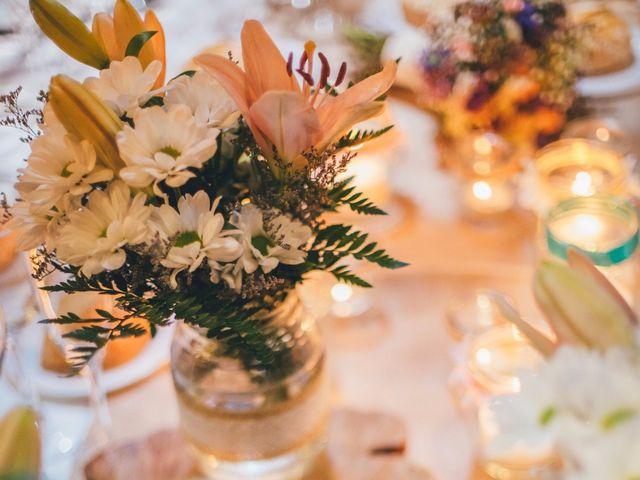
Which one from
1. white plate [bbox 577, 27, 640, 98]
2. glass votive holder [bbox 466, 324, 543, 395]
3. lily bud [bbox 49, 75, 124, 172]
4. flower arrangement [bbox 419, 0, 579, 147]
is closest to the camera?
lily bud [bbox 49, 75, 124, 172]

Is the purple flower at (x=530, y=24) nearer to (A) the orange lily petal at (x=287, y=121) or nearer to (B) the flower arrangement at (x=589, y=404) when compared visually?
(A) the orange lily petal at (x=287, y=121)

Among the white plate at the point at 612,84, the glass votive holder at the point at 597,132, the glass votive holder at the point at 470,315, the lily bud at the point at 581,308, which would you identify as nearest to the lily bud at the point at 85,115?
the lily bud at the point at 581,308

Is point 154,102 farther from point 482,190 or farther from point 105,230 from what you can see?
point 482,190

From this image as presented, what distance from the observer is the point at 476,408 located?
0.79 metres

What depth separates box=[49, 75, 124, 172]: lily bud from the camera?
487 mm

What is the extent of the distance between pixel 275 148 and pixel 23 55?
103 cm

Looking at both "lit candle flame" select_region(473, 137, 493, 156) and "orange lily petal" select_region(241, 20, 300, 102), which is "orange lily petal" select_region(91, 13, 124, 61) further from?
"lit candle flame" select_region(473, 137, 493, 156)

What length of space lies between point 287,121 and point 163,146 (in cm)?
8

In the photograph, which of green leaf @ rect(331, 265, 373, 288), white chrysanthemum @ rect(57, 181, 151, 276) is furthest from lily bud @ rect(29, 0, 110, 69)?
green leaf @ rect(331, 265, 373, 288)

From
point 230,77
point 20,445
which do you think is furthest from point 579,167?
point 20,445

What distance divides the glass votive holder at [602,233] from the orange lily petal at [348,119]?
0.32 m

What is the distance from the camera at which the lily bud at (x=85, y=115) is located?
1.60 feet

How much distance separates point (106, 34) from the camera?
57cm

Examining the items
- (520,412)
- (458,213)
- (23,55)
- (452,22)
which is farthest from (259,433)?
(23,55)
